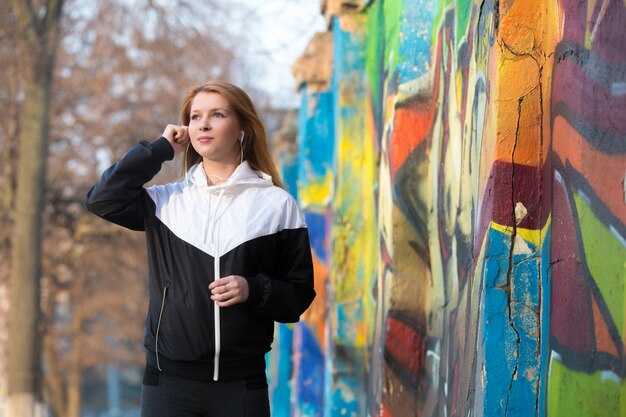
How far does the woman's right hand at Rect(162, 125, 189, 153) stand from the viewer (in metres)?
4.22

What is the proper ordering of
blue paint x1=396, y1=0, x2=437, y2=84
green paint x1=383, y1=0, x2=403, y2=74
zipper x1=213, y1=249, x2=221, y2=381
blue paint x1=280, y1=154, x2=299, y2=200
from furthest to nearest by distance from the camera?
blue paint x1=280, y1=154, x2=299, y2=200
green paint x1=383, y1=0, x2=403, y2=74
blue paint x1=396, y1=0, x2=437, y2=84
zipper x1=213, y1=249, x2=221, y2=381

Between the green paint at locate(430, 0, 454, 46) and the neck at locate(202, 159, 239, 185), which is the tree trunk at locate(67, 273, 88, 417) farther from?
the neck at locate(202, 159, 239, 185)

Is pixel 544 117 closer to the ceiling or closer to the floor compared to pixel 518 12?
closer to the floor

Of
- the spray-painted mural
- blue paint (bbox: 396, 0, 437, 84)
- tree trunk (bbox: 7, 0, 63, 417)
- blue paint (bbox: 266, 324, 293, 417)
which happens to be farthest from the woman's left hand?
tree trunk (bbox: 7, 0, 63, 417)

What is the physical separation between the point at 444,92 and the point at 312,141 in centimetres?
445

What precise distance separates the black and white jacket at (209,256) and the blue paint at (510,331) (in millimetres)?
710

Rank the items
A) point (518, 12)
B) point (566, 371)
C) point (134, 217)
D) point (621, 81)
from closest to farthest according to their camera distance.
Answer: point (621, 81), point (566, 371), point (518, 12), point (134, 217)

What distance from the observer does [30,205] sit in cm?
1460

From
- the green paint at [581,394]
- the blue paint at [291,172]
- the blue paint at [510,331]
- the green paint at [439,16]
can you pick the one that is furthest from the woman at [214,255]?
the blue paint at [291,172]

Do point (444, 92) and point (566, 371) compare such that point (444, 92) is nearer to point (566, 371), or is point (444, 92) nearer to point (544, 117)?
point (544, 117)

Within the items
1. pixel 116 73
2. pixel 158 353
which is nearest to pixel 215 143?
pixel 158 353

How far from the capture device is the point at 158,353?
3867 mm

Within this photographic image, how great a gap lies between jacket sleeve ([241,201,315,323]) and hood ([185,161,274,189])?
0.52 feet

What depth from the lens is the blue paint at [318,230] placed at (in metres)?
9.52
